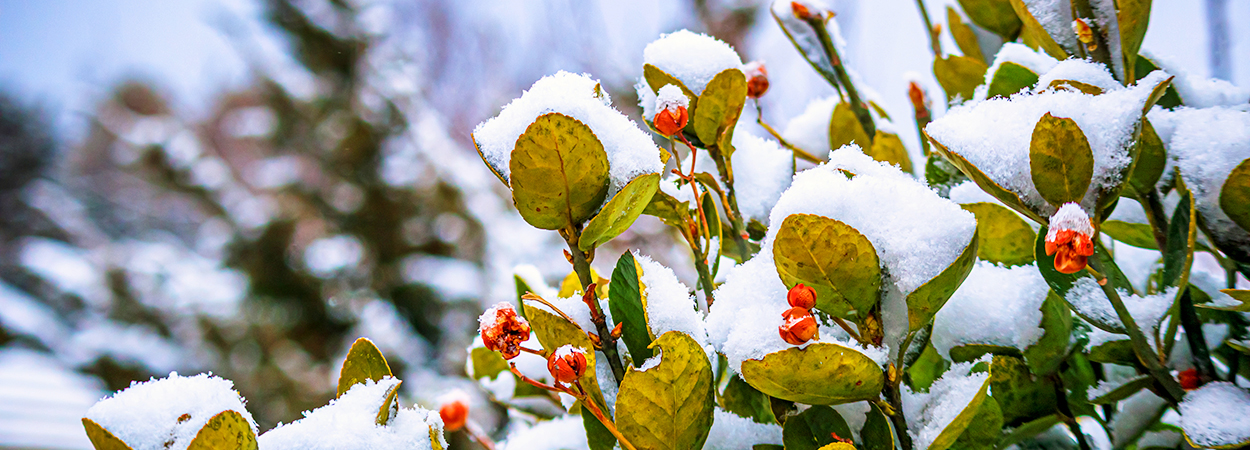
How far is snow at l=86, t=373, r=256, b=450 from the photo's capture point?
0.29 meters

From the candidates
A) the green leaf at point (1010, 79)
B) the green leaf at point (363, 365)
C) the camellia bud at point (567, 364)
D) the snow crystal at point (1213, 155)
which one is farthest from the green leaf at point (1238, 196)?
the green leaf at point (363, 365)

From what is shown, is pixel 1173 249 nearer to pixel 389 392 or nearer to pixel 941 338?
pixel 941 338

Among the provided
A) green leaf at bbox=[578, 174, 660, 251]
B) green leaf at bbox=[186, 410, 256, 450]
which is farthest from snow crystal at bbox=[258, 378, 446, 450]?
green leaf at bbox=[578, 174, 660, 251]

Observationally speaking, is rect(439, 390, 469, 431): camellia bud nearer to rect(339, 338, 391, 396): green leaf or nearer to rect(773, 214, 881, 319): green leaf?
rect(339, 338, 391, 396): green leaf

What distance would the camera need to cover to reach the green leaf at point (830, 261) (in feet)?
0.87

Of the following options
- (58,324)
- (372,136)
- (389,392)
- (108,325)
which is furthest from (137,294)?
(389,392)

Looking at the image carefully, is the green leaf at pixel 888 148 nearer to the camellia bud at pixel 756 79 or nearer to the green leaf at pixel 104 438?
the camellia bud at pixel 756 79

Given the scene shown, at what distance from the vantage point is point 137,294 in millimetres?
4426

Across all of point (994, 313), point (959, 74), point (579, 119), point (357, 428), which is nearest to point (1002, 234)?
point (994, 313)

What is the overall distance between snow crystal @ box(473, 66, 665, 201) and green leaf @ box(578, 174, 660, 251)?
2 cm

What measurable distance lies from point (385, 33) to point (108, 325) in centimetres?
272

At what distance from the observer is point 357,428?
0.96 ft

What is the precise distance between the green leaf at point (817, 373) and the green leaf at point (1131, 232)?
0.78 feet

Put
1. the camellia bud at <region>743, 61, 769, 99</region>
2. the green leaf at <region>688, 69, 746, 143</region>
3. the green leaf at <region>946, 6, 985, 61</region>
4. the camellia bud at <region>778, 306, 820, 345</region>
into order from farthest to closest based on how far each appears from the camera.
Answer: the green leaf at <region>946, 6, 985, 61</region>
the camellia bud at <region>743, 61, 769, 99</region>
the green leaf at <region>688, 69, 746, 143</region>
the camellia bud at <region>778, 306, 820, 345</region>
